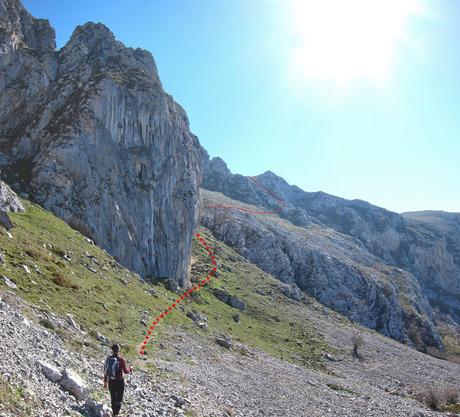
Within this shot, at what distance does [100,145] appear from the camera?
233 feet

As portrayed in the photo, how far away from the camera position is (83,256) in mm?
50188

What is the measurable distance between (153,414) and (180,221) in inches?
2669

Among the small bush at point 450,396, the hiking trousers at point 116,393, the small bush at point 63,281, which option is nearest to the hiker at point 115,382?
the hiking trousers at point 116,393

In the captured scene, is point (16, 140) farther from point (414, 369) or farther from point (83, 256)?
point (414, 369)

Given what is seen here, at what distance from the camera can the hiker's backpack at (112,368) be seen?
17422 millimetres

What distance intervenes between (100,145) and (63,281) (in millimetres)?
38999

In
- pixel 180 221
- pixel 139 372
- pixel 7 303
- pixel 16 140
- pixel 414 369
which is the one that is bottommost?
pixel 414 369

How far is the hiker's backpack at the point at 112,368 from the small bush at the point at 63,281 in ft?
68.3

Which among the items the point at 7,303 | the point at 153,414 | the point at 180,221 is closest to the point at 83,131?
the point at 180,221

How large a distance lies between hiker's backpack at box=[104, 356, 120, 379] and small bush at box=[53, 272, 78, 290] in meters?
20.8

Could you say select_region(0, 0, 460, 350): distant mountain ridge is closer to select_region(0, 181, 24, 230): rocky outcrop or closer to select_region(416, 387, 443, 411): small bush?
select_region(0, 181, 24, 230): rocky outcrop

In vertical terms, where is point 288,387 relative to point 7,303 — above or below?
below

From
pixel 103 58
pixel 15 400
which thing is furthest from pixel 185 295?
pixel 15 400

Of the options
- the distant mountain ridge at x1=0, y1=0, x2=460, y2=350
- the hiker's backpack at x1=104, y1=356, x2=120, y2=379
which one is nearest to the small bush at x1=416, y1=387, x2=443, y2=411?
the distant mountain ridge at x1=0, y1=0, x2=460, y2=350
